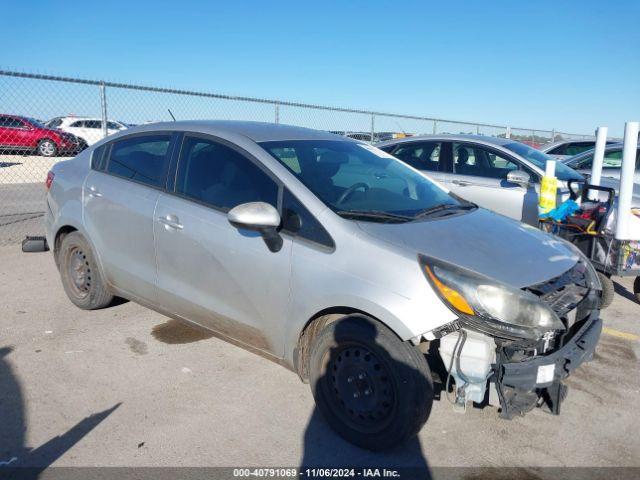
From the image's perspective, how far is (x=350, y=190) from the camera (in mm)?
3395

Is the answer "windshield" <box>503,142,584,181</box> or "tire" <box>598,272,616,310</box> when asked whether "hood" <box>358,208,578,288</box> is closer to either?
"tire" <box>598,272,616,310</box>

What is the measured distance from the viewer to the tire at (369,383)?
8.68 feet

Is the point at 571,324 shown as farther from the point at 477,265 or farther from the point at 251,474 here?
the point at 251,474

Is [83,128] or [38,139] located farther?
[83,128]

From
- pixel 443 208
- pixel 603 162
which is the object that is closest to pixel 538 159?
pixel 603 162

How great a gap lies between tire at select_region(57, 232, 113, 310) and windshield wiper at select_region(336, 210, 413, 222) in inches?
92.8

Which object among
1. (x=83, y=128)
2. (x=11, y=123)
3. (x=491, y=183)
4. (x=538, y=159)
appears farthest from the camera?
(x=83, y=128)

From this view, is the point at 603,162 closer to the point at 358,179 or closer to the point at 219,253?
the point at 358,179

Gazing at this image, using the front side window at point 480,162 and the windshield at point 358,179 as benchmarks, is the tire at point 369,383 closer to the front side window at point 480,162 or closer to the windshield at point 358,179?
the windshield at point 358,179

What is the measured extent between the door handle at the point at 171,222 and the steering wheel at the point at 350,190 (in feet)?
3.60

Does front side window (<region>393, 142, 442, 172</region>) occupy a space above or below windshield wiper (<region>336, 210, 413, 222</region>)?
above

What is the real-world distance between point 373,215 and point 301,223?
16.8 inches

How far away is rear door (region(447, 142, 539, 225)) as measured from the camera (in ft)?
21.4

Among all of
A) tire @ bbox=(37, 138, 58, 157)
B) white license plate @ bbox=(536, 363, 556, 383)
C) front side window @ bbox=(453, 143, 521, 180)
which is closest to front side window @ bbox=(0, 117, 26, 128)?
tire @ bbox=(37, 138, 58, 157)
